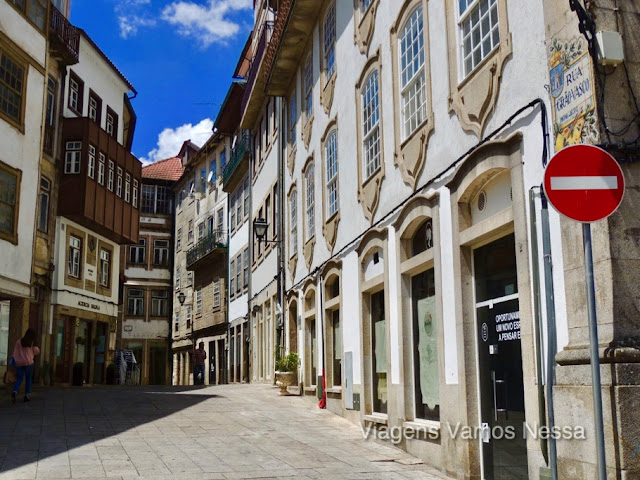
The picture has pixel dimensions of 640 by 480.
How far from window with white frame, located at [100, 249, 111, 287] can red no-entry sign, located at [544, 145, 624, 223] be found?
2703 cm

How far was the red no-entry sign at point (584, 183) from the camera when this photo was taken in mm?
5555

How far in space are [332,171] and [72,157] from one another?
520 inches

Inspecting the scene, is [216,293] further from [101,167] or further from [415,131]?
[415,131]

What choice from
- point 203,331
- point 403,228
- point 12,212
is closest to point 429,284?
point 403,228

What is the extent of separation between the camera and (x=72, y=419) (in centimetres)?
1384

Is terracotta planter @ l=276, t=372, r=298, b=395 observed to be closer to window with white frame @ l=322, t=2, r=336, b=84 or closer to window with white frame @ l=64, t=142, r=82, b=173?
window with white frame @ l=322, t=2, r=336, b=84

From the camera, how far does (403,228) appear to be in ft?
38.4

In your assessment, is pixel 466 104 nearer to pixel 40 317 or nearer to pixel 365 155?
pixel 365 155

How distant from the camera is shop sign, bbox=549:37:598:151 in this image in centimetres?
689

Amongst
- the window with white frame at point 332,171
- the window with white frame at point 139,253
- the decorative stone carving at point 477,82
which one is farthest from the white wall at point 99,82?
the decorative stone carving at point 477,82

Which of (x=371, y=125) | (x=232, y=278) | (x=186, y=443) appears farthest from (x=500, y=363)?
(x=232, y=278)

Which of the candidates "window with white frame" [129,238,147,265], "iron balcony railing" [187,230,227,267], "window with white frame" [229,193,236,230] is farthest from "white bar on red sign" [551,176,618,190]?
"window with white frame" [129,238,147,265]

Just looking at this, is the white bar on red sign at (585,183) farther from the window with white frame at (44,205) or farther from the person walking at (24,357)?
the window with white frame at (44,205)

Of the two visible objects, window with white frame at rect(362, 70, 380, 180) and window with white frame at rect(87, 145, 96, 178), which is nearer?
window with white frame at rect(362, 70, 380, 180)
